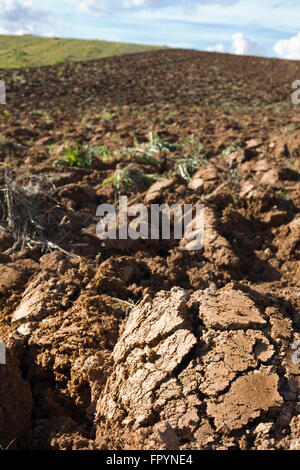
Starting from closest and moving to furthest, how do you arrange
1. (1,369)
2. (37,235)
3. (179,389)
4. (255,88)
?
(179,389) < (1,369) < (37,235) < (255,88)

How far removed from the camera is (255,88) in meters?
13.9

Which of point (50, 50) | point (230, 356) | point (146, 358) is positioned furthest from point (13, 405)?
point (50, 50)

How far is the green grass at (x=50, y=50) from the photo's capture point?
786 inches

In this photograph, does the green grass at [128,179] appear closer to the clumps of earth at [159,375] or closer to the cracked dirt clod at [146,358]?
the clumps of earth at [159,375]

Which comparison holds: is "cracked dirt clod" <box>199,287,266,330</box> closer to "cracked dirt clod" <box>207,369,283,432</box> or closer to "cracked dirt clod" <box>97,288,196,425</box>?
"cracked dirt clod" <box>97,288,196,425</box>

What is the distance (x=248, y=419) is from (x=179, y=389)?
0.30 metres

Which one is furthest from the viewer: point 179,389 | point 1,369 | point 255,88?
point 255,88

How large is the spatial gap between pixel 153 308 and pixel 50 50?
980 inches

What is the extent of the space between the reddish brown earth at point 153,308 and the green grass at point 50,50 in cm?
1643

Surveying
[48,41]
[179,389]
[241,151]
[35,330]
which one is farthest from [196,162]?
[48,41]

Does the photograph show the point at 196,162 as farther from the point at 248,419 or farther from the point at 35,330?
the point at 248,419

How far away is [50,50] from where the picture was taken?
23.4 metres

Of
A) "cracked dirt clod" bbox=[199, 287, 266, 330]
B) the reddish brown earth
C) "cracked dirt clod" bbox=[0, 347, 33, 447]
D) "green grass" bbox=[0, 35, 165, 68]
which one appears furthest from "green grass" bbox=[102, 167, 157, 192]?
"green grass" bbox=[0, 35, 165, 68]

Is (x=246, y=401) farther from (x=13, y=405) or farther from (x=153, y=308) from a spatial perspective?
(x=13, y=405)
